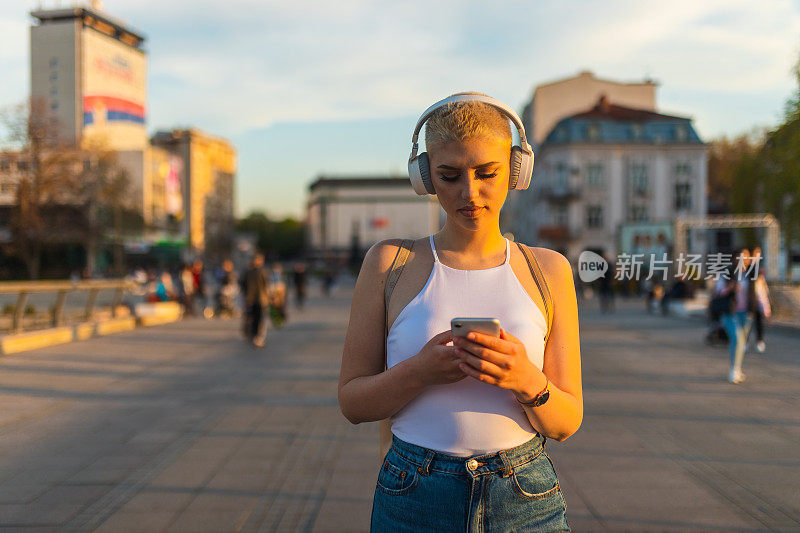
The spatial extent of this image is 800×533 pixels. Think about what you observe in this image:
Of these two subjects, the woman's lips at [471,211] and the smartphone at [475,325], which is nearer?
the smartphone at [475,325]

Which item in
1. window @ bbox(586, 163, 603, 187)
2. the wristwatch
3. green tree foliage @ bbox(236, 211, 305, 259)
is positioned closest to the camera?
the wristwatch

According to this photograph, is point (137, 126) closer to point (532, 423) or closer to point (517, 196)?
point (517, 196)

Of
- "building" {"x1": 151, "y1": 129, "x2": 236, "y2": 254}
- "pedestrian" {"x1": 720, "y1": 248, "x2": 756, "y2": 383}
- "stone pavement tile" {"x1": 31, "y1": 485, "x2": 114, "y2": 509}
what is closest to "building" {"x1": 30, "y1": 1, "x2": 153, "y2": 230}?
"stone pavement tile" {"x1": 31, "y1": 485, "x2": 114, "y2": 509}

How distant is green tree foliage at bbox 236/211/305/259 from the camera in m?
139

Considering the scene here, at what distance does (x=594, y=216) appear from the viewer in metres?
55.9

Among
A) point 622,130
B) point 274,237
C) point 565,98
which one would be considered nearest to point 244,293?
point 622,130

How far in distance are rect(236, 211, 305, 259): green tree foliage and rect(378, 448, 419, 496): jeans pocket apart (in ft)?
441

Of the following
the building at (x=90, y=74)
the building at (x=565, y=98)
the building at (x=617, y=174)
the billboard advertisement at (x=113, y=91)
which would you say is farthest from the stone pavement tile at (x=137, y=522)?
the building at (x=565, y=98)

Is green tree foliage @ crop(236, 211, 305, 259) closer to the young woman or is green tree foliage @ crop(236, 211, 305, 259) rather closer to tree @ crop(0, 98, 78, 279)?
tree @ crop(0, 98, 78, 279)

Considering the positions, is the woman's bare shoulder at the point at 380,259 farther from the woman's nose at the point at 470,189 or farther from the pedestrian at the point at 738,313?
the pedestrian at the point at 738,313

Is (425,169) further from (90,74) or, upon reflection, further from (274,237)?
(274,237)

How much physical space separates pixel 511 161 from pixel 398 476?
2.75ft

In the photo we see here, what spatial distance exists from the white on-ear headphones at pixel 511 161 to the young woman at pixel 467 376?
0.04 feet

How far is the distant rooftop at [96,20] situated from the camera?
20519 millimetres
